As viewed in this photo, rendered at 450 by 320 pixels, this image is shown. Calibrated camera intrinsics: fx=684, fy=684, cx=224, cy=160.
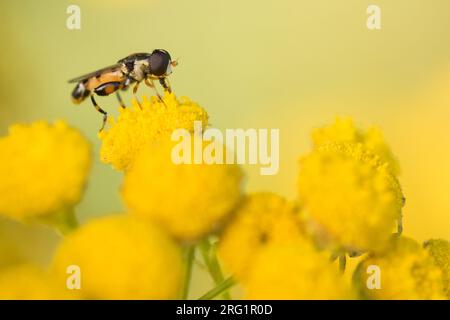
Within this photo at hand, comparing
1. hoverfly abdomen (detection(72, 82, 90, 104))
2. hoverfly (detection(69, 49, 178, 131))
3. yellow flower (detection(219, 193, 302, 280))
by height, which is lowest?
yellow flower (detection(219, 193, 302, 280))

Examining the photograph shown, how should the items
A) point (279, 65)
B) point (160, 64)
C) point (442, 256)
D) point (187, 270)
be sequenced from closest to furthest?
point (187, 270), point (442, 256), point (160, 64), point (279, 65)

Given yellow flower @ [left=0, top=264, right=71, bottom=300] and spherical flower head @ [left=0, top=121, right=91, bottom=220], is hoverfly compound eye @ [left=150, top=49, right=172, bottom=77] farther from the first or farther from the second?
yellow flower @ [left=0, top=264, right=71, bottom=300]

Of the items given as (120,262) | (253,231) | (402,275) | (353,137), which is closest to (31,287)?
(120,262)

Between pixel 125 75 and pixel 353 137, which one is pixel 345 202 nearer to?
pixel 353 137

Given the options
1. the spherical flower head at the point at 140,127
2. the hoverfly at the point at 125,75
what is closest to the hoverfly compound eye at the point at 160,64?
the hoverfly at the point at 125,75

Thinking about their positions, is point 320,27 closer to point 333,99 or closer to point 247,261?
point 333,99

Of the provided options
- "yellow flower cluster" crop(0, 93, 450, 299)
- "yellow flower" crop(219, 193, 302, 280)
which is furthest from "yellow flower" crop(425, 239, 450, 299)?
"yellow flower" crop(219, 193, 302, 280)
